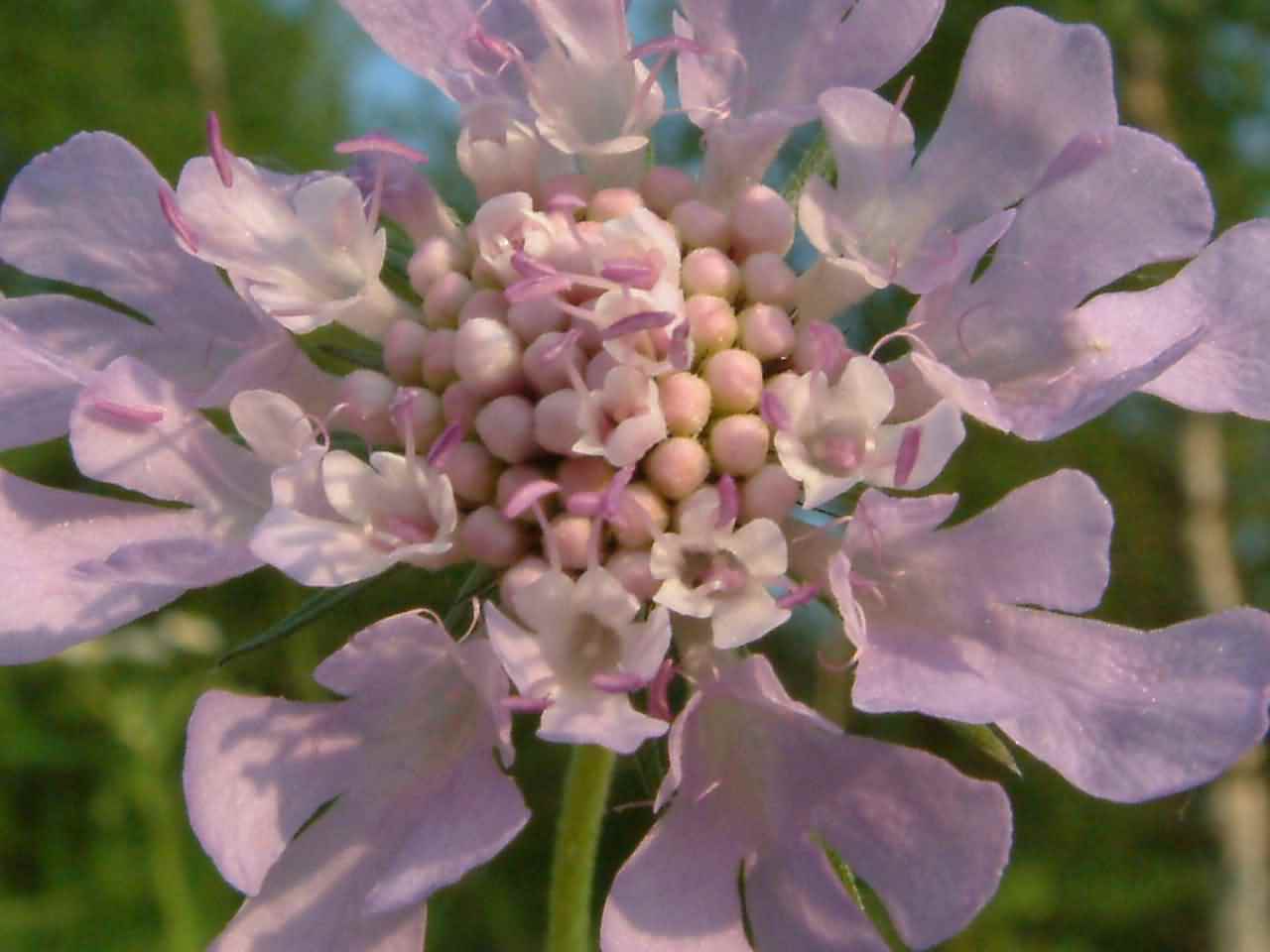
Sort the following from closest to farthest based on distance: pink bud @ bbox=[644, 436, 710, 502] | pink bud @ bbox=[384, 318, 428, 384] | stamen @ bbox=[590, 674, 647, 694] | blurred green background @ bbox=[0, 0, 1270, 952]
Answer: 1. stamen @ bbox=[590, 674, 647, 694]
2. pink bud @ bbox=[644, 436, 710, 502]
3. pink bud @ bbox=[384, 318, 428, 384]
4. blurred green background @ bbox=[0, 0, 1270, 952]

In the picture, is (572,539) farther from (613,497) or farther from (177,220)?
(177,220)

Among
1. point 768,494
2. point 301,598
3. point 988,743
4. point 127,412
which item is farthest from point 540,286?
point 301,598

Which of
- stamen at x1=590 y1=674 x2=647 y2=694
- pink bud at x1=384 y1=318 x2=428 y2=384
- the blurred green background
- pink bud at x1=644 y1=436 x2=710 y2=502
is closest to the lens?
stamen at x1=590 y1=674 x2=647 y2=694

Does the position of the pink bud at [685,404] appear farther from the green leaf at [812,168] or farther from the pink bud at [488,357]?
the green leaf at [812,168]

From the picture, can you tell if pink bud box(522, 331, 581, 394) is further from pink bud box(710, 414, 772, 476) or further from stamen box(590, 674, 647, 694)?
stamen box(590, 674, 647, 694)

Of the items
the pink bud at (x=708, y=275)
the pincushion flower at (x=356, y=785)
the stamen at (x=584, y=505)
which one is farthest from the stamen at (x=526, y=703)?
the pink bud at (x=708, y=275)

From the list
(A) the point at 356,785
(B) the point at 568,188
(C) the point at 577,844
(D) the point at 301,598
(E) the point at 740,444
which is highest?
(B) the point at 568,188

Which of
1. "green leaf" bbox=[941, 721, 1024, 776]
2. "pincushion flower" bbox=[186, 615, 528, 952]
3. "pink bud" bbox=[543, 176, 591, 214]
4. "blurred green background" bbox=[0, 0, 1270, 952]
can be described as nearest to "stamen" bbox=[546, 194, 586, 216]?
"pink bud" bbox=[543, 176, 591, 214]
